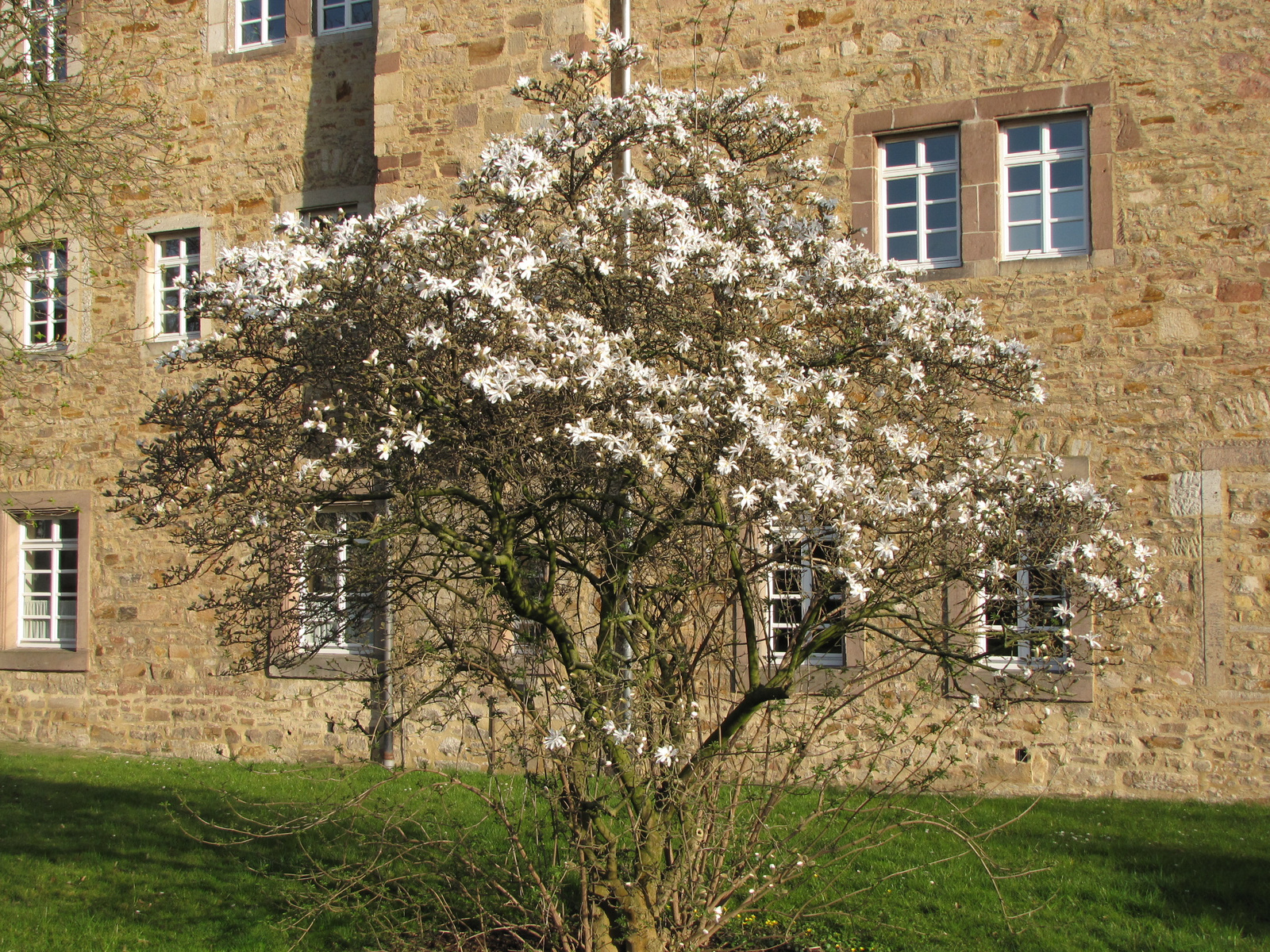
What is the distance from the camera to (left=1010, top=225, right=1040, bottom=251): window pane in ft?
27.2

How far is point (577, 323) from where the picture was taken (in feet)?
12.5

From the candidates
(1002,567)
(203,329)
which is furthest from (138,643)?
(1002,567)

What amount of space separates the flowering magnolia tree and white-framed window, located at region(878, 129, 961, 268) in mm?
3448

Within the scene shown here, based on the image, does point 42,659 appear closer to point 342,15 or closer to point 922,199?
point 342,15

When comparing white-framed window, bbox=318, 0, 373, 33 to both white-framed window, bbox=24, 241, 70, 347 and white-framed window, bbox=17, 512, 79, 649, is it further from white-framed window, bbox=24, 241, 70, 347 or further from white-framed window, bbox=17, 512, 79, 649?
white-framed window, bbox=17, 512, 79, 649

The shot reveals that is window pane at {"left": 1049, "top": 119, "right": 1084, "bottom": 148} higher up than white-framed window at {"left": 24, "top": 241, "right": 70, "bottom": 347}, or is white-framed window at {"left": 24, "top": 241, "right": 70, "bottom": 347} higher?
window pane at {"left": 1049, "top": 119, "right": 1084, "bottom": 148}

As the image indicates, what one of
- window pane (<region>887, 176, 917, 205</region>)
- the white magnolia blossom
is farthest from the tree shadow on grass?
window pane (<region>887, 176, 917, 205</region>)

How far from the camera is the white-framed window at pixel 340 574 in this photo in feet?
13.2

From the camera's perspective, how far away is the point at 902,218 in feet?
28.4

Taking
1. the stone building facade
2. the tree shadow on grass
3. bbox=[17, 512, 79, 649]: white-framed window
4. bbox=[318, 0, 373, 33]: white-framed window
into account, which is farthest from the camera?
bbox=[17, 512, 79, 649]: white-framed window

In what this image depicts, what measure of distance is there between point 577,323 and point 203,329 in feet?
23.9

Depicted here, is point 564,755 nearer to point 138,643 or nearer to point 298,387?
point 298,387

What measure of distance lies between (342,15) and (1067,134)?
264 inches

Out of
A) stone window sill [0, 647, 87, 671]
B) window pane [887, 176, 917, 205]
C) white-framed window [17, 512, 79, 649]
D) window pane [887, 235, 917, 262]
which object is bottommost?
stone window sill [0, 647, 87, 671]
